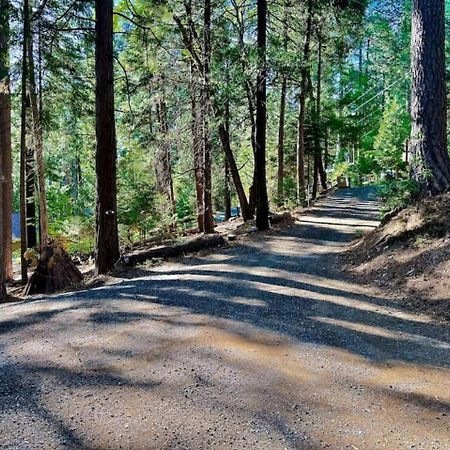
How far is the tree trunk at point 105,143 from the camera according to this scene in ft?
25.8

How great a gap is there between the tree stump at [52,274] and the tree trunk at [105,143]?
0.78 m

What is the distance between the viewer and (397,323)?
4.67m

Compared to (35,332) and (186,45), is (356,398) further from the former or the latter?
(186,45)

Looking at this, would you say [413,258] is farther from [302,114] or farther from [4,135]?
[302,114]

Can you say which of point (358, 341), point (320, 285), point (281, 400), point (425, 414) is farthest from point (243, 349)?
point (320, 285)

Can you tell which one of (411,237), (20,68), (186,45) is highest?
(186,45)

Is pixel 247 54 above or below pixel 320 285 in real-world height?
above

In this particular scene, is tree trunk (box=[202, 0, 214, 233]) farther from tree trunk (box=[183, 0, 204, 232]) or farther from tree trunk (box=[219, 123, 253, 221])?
tree trunk (box=[219, 123, 253, 221])

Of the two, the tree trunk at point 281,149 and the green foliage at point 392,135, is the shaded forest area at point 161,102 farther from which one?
the green foliage at point 392,135

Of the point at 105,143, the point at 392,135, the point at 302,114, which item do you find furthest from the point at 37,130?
the point at 392,135

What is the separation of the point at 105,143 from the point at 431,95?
573cm

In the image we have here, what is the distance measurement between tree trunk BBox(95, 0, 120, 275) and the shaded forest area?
0.02 m

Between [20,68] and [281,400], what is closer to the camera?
[281,400]

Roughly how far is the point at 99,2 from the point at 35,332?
20.6ft
